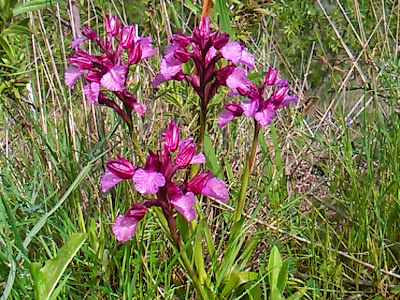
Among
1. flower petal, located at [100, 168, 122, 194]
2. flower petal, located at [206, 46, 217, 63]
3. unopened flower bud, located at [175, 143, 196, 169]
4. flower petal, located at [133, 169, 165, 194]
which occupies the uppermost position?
flower petal, located at [206, 46, 217, 63]

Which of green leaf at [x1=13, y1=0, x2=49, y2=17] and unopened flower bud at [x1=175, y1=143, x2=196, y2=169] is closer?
unopened flower bud at [x1=175, y1=143, x2=196, y2=169]

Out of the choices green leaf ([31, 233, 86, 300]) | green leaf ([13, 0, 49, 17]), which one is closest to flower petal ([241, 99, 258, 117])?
green leaf ([31, 233, 86, 300])

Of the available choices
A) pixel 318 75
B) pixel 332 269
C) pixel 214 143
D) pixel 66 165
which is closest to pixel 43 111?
pixel 66 165

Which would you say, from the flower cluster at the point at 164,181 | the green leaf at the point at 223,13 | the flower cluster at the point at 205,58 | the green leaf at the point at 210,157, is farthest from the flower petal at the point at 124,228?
the green leaf at the point at 223,13

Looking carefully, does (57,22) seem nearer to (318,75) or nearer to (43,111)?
(43,111)

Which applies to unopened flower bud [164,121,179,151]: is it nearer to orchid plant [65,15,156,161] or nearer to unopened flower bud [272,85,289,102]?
orchid plant [65,15,156,161]

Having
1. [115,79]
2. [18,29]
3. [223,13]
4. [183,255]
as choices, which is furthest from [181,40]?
[18,29]

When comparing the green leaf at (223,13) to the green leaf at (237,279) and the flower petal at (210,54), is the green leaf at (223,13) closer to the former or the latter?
the flower petal at (210,54)
